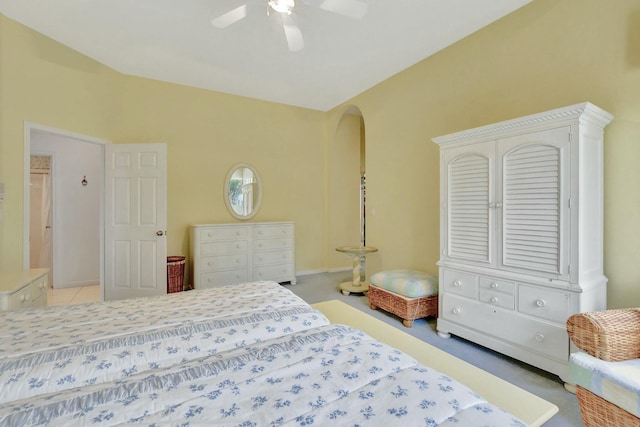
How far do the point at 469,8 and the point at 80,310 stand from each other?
3.62 metres

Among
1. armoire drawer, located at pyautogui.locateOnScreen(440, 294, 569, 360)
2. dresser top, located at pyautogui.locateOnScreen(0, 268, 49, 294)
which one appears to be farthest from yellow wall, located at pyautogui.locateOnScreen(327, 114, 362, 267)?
dresser top, located at pyautogui.locateOnScreen(0, 268, 49, 294)

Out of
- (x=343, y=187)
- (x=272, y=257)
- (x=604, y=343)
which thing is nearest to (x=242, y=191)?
(x=272, y=257)

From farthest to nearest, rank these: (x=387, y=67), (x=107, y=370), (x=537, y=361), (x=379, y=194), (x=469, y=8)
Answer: (x=379, y=194)
(x=387, y=67)
(x=469, y=8)
(x=537, y=361)
(x=107, y=370)

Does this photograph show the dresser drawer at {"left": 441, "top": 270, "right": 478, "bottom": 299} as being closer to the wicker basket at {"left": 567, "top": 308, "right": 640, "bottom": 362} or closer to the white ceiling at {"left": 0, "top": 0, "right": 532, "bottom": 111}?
the wicker basket at {"left": 567, "top": 308, "right": 640, "bottom": 362}

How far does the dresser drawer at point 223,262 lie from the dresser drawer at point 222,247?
56mm

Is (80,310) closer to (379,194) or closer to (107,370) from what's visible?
(107,370)

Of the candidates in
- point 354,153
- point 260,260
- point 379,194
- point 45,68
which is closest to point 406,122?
point 379,194

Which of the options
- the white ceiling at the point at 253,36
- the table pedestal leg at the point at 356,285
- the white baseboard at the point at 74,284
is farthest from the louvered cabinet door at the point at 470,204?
the white baseboard at the point at 74,284

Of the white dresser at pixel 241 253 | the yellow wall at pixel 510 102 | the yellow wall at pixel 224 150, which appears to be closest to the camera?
the yellow wall at pixel 510 102

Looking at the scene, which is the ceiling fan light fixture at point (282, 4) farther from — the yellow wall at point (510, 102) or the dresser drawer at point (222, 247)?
the dresser drawer at point (222, 247)

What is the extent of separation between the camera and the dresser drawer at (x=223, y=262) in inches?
159

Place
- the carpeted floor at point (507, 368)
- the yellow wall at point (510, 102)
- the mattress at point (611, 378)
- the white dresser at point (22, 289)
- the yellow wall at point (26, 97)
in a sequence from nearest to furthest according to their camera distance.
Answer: the mattress at point (611, 378)
the carpeted floor at point (507, 368)
the white dresser at point (22, 289)
the yellow wall at point (510, 102)
the yellow wall at point (26, 97)

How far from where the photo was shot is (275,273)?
457 cm

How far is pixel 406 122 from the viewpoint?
12.5 feet
